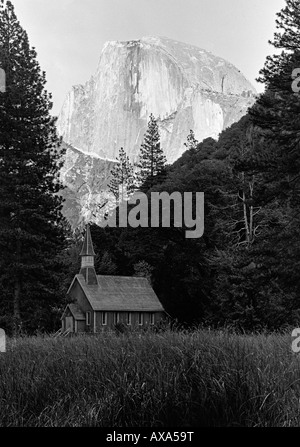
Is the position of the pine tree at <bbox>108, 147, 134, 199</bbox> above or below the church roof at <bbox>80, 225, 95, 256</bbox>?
above

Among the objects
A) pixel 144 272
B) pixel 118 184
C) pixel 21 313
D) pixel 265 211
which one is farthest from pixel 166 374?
pixel 118 184

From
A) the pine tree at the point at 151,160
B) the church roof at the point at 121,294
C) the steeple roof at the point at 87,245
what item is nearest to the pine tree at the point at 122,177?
the pine tree at the point at 151,160

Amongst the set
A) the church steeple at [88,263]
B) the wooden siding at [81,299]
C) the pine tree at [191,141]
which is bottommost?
the wooden siding at [81,299]

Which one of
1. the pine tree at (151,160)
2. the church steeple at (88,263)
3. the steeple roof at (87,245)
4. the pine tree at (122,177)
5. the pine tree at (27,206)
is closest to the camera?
the pine tree at (27,206)

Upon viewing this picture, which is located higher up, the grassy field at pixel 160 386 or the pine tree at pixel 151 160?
the pine tree at pixel 151 160

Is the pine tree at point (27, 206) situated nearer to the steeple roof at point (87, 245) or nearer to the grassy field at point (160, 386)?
the grassy field at point (160, 386)

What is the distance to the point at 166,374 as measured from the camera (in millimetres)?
11422

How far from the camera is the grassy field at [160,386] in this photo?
34.9 ft

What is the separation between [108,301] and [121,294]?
1.26 meters

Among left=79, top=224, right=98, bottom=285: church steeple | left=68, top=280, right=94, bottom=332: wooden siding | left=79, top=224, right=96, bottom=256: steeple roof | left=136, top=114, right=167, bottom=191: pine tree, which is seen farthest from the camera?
left=136, top=114, right=167, bottom=191: pine tree

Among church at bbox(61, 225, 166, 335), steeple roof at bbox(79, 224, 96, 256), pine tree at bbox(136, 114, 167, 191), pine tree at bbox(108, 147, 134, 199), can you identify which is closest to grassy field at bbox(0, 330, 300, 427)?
church at bbox(61, 225, 166, 335)

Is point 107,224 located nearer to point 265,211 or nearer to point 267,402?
point 265,211

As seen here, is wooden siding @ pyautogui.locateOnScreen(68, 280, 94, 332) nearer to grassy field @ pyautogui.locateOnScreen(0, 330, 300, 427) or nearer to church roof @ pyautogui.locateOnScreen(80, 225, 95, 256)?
church roof @ pyautogui.locateOnScreen(80, 225, 95, 256)

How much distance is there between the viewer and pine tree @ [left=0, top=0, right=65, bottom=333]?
32531 millimetres
